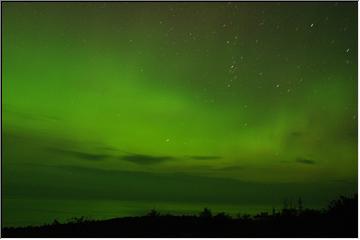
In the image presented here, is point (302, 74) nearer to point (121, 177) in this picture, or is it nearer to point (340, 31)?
point (340, 31)

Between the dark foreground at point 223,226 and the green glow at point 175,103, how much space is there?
122mm

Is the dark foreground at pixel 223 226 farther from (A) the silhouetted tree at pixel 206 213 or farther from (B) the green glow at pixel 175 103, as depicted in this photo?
(B) the green glow at pixel 175 103

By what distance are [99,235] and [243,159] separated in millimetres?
1234

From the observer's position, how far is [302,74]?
204 inches

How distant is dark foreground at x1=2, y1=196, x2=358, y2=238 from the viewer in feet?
16.1

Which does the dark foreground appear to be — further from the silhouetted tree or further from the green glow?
the green glow

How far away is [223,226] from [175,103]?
98cm

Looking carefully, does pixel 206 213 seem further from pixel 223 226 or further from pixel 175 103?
pixel 175 103

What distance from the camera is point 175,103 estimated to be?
5246 mm

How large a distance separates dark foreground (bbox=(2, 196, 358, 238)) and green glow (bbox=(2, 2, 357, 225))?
0.12 meters

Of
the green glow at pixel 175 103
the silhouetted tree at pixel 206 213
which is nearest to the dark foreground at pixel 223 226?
the silhouetted tree at pixel 206 213

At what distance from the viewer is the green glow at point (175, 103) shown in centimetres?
507

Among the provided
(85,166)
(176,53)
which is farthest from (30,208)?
(176,53)

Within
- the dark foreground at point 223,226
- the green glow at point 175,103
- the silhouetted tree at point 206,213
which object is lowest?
the dark foreground at point 223,226
